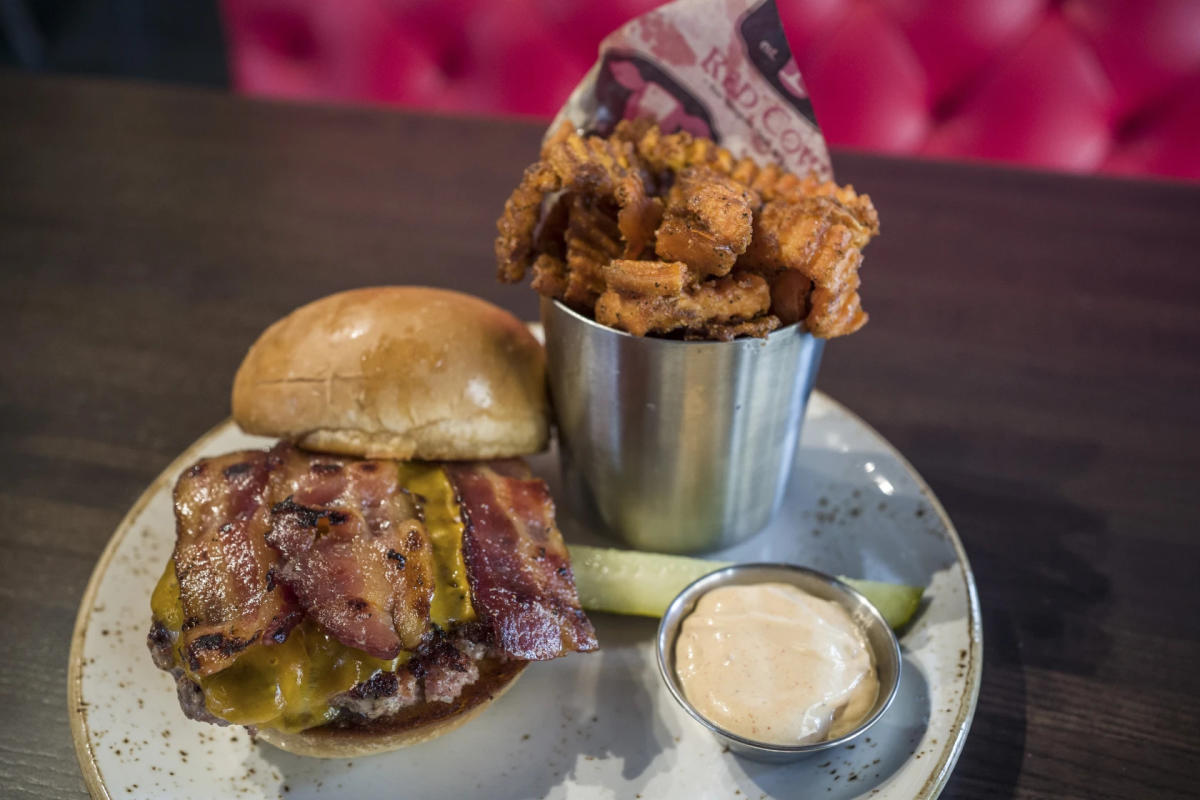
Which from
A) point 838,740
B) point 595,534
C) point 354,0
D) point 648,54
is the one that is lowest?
point 595,534

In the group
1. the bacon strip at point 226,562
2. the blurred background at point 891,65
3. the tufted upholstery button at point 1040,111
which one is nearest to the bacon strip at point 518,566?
the bacon strip at point 226,562

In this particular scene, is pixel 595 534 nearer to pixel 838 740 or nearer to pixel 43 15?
pixel 838 740

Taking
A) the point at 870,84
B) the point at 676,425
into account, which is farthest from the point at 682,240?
the point at 870,84

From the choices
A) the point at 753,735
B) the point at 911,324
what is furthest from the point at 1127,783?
the point at 911,324

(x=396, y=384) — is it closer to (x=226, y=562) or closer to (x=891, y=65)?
(x=226, y=562)

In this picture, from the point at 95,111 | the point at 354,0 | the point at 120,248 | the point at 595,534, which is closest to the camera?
the point at 595,534

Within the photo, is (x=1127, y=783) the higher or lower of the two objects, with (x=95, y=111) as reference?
lower

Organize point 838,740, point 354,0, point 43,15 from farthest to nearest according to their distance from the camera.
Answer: point 43,15
point 354,0
point 838,740

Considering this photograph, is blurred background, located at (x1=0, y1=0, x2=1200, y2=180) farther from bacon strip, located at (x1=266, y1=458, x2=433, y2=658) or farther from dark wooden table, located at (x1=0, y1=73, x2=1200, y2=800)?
bacon strip, located at (x1=266, y1=458, x2=433, y2=658)
